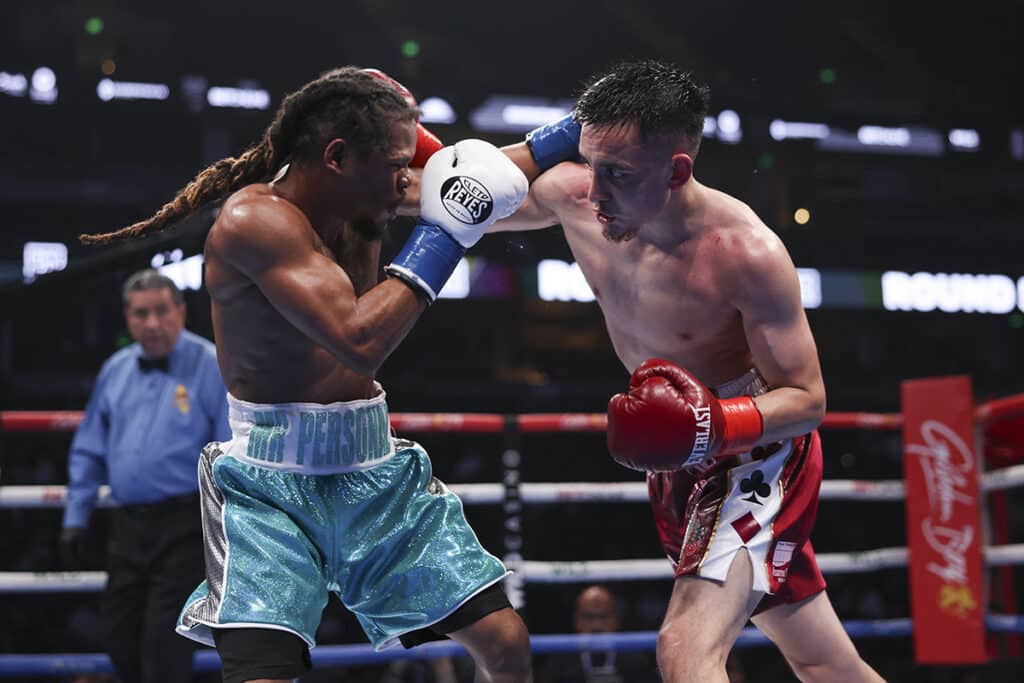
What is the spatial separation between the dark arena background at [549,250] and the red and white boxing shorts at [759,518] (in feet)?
6.50

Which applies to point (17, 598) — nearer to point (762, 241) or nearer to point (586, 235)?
point (586, 235)

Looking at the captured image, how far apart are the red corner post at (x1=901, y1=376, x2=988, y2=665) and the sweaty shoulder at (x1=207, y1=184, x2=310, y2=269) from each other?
2664 millimetres

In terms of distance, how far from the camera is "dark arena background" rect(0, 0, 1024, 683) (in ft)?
21.9

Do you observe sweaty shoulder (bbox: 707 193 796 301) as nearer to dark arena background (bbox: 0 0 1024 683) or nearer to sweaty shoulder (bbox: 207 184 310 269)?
sweaty shoulder (bbox: 207 184 310 269)

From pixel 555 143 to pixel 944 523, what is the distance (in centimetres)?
220

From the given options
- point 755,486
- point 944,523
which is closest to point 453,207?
point 755,486

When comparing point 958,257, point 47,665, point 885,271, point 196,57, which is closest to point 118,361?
point 47,665

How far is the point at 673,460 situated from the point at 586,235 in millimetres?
651

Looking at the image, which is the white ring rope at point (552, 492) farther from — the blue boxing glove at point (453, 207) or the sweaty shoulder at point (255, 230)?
the sweaty shoulder at point (255, 230)

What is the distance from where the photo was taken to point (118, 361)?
359 centimetres

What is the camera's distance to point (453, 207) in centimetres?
196

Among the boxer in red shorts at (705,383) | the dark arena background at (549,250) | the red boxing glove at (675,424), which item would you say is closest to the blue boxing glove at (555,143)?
the boxer in red shorts at (705,383)

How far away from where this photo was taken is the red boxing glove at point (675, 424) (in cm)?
193

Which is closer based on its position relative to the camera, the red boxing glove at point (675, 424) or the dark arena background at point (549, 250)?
the red boxing glove at point (675, 424)
